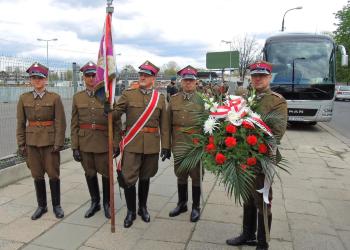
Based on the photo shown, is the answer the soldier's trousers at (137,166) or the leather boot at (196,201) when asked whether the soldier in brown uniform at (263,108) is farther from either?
the soldier's trousers at (137,166)

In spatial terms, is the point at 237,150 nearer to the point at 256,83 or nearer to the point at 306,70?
the point at 256,83

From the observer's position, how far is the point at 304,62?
1298 cm

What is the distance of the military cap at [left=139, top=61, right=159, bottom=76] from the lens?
4347 millimetres

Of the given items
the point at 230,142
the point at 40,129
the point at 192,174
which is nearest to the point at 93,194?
the point at 40,129

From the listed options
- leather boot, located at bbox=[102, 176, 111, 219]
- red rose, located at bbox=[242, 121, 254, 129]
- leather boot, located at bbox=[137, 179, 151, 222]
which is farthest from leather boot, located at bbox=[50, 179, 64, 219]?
red rose, located at bbox=[242, 121, 254, 129]

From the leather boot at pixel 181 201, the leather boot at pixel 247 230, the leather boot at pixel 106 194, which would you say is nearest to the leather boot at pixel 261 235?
the leather boot at pixel 247 230

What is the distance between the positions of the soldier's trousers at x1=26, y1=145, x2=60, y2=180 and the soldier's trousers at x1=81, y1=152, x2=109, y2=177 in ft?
1.16

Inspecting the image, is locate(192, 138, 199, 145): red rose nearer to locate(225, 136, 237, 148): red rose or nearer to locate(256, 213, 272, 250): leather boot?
locate(225, 136, 237, 148): red rose

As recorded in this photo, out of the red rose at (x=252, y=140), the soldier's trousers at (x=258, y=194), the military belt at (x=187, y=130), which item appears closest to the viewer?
the red rose at (x=252, y=140)

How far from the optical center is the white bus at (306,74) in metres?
12.7

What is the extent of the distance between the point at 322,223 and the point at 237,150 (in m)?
1.98

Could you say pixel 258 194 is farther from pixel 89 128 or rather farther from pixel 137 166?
pixel 89 128

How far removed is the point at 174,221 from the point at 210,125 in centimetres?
164

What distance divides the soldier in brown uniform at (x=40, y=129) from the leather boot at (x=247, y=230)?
2.17 m
